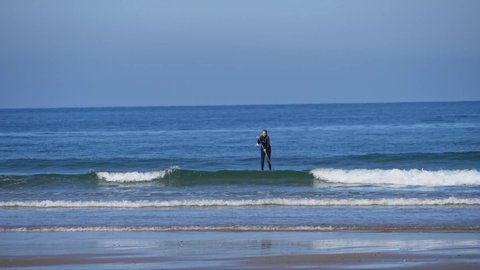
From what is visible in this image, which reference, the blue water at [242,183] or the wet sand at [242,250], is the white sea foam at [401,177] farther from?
the wet sand at [242,250]

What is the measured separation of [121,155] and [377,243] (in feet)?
78.6

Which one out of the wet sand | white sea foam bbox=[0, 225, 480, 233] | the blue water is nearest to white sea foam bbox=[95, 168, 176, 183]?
the blue water

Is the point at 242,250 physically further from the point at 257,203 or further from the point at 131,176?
the point at 131,176

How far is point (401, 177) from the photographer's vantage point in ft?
80.6

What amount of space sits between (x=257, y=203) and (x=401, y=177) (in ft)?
24.7

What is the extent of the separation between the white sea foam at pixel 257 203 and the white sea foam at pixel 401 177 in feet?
17.1

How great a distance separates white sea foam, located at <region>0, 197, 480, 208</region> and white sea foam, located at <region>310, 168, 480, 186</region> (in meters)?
5.20

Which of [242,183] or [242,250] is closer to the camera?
[242,250]

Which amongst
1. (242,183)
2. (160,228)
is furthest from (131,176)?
(160,228)

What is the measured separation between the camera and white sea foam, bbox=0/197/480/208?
1822 cm

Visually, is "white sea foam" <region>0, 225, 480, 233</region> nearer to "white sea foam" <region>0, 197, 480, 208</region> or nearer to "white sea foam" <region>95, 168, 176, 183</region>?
"white sea foam" <region>0, 197, 480, 208</region>

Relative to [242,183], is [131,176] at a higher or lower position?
higher

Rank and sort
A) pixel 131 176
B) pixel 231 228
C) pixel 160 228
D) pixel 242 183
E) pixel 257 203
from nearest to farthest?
pixel 231 228 < pixel 160 228 < pixel 257 203 < pixel 242 183 < pixel 131 176

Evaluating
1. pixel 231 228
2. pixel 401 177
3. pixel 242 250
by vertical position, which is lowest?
pixel 242 250
